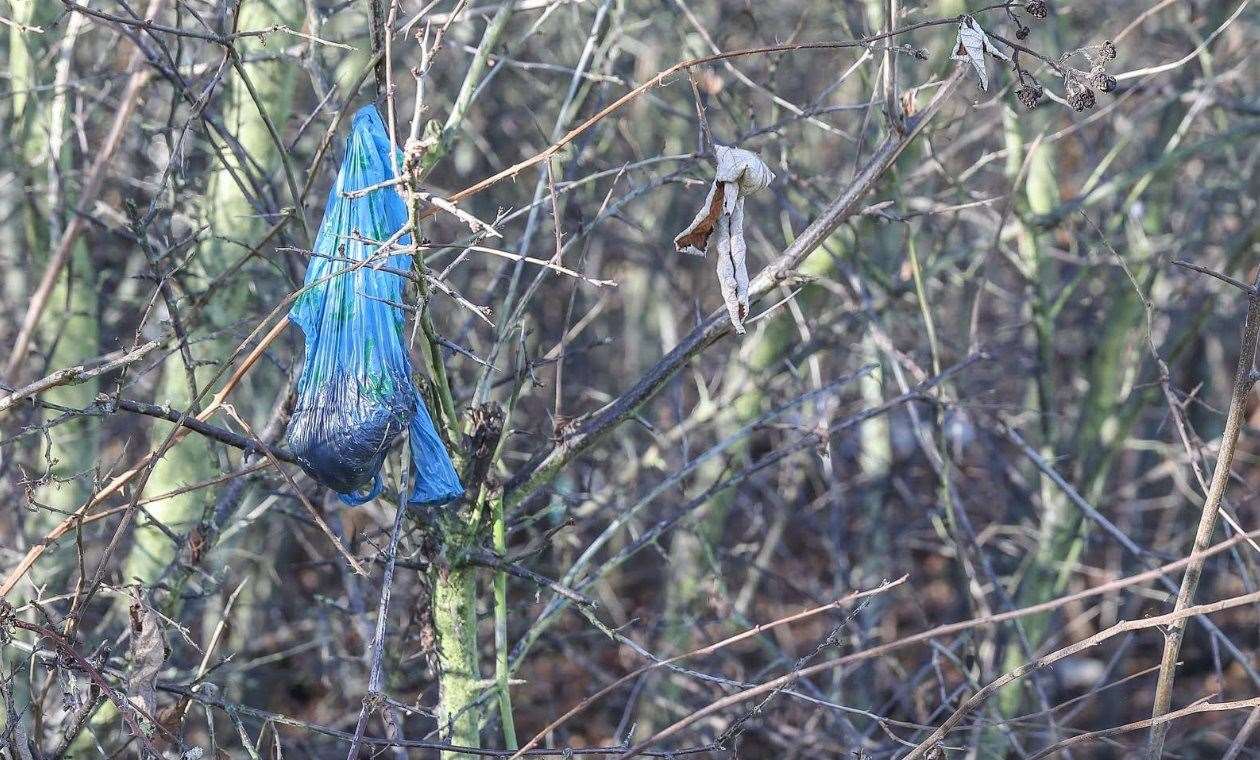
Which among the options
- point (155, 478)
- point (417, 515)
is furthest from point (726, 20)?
point (417, 515)

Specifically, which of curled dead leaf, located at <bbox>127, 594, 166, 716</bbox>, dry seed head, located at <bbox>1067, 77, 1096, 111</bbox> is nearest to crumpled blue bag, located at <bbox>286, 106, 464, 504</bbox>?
curled dead leaf, located at <bbox>127, 594, 166, 716</bbox>

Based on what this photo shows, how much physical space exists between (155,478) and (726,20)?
3653mm

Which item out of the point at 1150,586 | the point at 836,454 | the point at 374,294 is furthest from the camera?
the point at 836,454

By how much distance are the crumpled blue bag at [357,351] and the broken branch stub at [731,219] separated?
20.6 inches

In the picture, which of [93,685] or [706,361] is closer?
[93,685]

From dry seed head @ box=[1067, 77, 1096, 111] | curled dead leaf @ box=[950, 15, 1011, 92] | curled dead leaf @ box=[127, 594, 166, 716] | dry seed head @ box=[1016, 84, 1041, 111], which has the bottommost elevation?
curled dead leaf @ box=[127, 594, 166, 716]

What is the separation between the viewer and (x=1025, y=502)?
4859 millimetres

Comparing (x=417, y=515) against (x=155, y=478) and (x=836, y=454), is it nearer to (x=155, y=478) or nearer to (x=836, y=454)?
(x=155, y=478)

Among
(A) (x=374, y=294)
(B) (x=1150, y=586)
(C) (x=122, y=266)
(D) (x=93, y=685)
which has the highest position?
(C) (x=122, y=266)

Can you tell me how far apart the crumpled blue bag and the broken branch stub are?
523 mm

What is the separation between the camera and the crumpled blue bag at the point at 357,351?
6.70ft

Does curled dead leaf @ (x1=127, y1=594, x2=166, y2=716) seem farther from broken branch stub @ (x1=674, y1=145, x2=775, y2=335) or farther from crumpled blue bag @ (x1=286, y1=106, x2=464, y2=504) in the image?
broken branch stub @ (x1=674, y1=145, x2=775, y2=335)

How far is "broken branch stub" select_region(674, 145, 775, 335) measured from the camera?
1.93m

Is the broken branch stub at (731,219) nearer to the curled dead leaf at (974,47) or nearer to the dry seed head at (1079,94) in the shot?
the curled dead leaf at (974,47)
